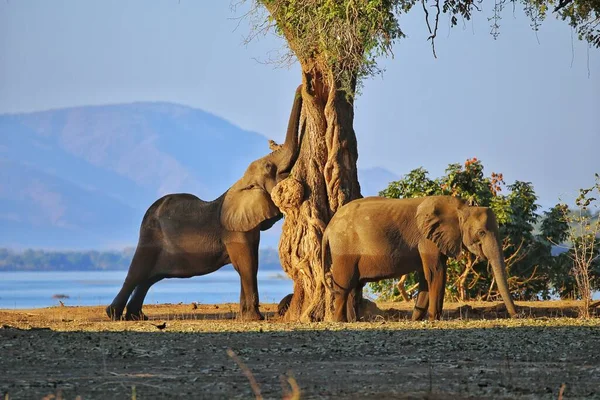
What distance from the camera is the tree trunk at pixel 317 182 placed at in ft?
70.9

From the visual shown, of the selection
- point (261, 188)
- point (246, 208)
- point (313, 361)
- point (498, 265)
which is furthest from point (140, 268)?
point (313, 361)

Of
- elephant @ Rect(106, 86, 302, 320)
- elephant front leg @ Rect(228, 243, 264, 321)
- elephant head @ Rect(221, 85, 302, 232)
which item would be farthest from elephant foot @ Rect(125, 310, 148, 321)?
elephant head @ Rect(221, 85, 302, 232)

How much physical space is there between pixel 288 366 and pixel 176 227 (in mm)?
11960

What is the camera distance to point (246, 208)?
2369cm

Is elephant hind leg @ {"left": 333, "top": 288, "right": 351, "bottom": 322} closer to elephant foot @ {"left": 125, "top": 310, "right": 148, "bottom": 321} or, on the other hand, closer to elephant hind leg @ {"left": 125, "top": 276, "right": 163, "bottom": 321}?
elephant foot @ {"left": 125, "top": 310, "right": 148, "bottom": 321}

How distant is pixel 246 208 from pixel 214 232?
93cm

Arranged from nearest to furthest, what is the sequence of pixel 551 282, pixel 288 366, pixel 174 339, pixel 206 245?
pixel 288 366
pixel 174 339
pixel 206 245
pixel 551 282

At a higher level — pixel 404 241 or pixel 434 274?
pixel 404 241

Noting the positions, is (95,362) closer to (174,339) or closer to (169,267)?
(174,339)

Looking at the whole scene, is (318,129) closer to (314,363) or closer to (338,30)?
(338,30)

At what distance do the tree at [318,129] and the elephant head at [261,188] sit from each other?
1.45ft

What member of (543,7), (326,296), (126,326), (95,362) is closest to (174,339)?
(95,362)

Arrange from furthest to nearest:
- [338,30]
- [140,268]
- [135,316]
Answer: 1. [140,268]
2. [135,316]
3. [338,30]

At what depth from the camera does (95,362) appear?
42.8 feet
